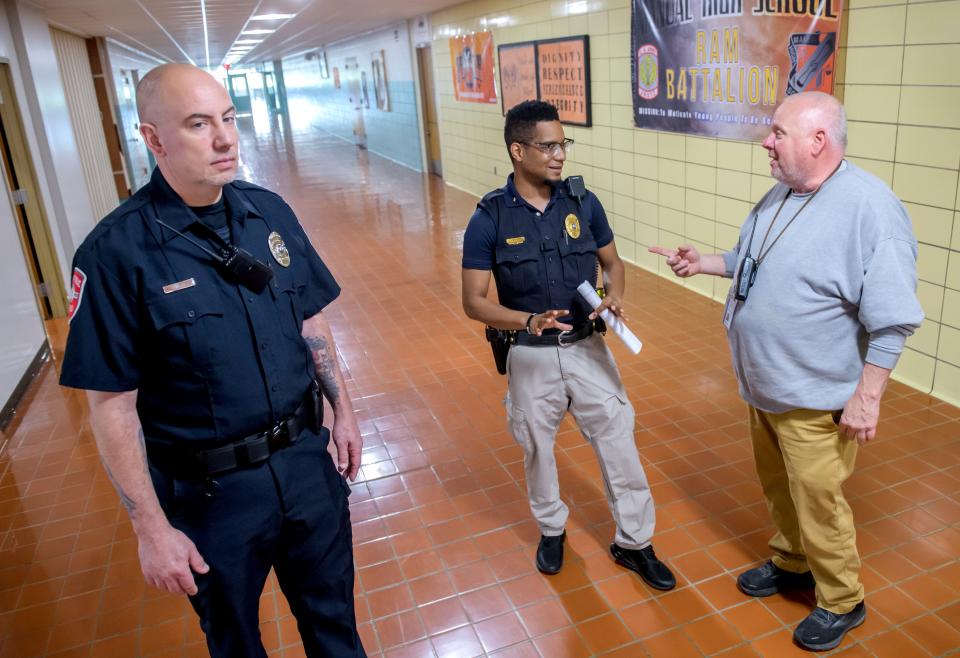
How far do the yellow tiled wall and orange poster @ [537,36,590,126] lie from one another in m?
0.10

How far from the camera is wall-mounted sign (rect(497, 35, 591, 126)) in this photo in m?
7.19

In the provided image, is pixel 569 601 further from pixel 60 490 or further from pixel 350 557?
pixel 60 490

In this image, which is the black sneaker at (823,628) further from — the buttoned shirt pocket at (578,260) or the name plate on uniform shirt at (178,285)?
the name plate on uniform shirt at (178,285)

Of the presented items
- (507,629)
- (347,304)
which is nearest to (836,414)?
(507,629)

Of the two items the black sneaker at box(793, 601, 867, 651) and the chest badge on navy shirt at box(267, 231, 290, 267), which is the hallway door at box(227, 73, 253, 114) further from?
the black sneaker at box(793, 601, 867, 651)

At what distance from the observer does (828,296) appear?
2.09 metres

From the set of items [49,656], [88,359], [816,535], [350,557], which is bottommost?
[49,656]

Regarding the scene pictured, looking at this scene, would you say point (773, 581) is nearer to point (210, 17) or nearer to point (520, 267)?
point (520, 267)

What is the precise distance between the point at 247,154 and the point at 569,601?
60.5ft

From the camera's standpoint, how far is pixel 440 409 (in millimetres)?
4273

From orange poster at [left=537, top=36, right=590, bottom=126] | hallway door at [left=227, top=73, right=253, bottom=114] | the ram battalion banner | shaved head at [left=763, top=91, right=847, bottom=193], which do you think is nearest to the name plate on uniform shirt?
shaved head at [left=763, top=91, right=847, bottom=193]

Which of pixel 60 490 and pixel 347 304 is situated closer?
pixel 60 490

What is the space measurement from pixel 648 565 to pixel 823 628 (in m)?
0.61

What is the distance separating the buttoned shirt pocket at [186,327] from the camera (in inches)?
63.7
